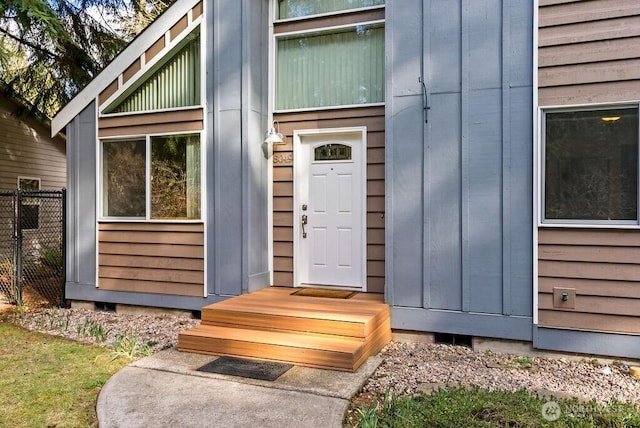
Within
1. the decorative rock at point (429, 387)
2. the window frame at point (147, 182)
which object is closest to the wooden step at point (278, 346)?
the decorative rock at point (429, 387)

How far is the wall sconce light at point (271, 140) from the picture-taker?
19.0ft

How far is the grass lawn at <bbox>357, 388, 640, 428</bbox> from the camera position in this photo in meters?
2.79

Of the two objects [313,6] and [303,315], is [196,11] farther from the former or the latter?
[303,315]

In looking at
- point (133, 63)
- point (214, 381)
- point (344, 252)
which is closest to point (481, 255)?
point (344, 252)

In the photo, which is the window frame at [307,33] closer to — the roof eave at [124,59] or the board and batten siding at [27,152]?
the roof eave at [124,59]

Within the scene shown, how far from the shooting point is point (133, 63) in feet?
20.4

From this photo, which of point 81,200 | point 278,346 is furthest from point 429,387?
point 81,200

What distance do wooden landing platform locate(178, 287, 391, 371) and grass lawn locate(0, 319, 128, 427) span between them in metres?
0.83

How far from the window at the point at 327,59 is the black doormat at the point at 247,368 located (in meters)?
3.14

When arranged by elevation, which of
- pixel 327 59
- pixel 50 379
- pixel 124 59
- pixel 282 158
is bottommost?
pixel 50 379

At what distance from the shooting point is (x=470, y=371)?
407cm

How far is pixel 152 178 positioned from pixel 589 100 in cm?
500

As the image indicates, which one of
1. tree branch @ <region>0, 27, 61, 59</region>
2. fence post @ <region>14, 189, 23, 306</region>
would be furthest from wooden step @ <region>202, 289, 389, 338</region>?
tree branch @ <region>0, 27, 61, 59</region>

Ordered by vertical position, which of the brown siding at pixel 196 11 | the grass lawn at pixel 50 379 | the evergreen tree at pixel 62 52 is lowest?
the grass lawn at pixel 50 379
